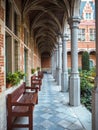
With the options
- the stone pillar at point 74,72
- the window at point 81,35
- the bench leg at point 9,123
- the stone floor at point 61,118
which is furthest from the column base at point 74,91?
the window at point 81,35

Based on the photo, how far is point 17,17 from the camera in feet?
21.9

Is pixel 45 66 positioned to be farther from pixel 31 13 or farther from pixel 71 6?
pixel 71 6

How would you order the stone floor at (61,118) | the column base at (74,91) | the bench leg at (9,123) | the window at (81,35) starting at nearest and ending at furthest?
the bench leg at (9,123) → the stone floor at (61,118) → the column base at (74,91) → the window at (81,35)

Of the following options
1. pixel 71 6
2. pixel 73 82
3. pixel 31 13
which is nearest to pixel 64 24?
pixel 31 13

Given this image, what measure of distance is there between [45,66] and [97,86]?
100 ft

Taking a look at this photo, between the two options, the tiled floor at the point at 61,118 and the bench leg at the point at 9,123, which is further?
the tiled floor at the point at 61,118

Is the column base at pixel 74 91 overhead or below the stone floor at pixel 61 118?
overhead

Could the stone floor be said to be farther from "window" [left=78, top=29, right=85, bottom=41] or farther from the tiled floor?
"window" [left=78, top=29, right=85, bottom=41]

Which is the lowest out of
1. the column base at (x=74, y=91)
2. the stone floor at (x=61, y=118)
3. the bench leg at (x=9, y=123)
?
the stone floor at (x=61, y=118)

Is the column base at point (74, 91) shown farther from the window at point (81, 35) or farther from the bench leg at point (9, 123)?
the window at point (81, 35)

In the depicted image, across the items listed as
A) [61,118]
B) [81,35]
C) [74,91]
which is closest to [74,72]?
[74,91]

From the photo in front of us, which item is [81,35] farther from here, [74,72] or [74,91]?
[74,91]

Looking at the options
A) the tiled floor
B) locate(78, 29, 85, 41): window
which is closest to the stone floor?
the tiled floor

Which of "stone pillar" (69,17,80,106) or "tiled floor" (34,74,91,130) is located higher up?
"stone pillar" (69,17,80,106)
